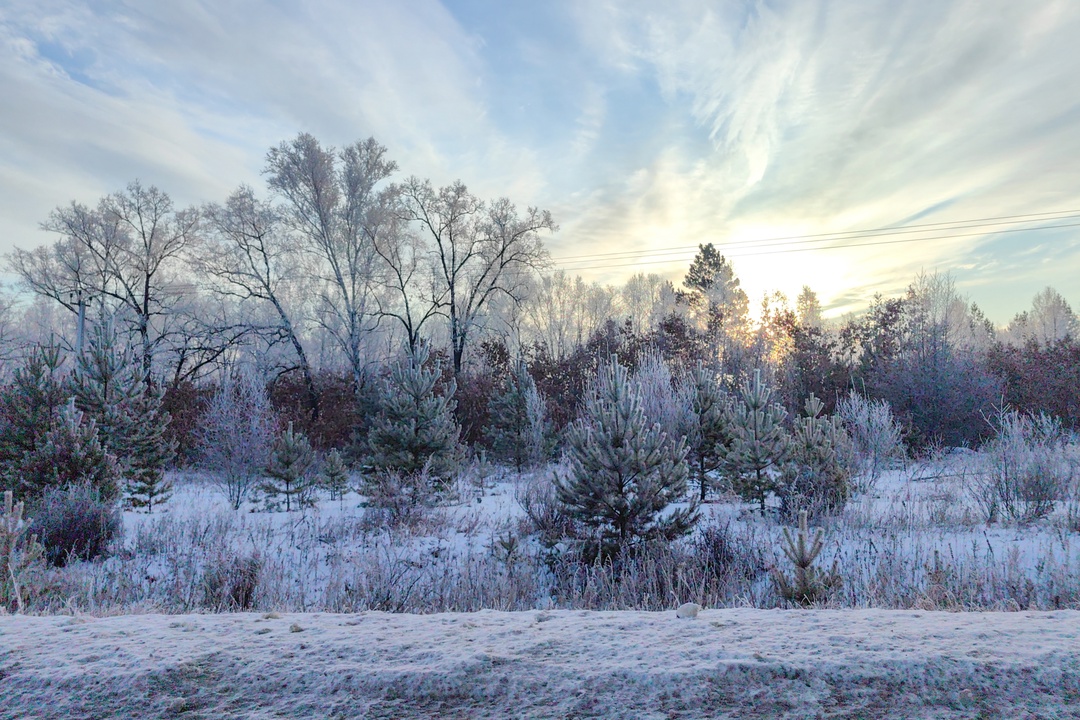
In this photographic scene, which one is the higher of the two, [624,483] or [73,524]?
[624,483]

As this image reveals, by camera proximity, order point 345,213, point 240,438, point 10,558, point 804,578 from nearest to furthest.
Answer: point 10,558 → point 804,578 → point 240,438 → point 345,213

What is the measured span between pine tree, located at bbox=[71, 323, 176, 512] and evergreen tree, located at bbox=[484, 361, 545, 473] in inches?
347

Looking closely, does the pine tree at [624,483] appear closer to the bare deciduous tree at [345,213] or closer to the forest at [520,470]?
the forest at [520,470]

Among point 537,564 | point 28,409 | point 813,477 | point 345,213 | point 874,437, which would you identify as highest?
point 345,213

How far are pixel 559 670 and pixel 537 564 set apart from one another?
6.77 metres

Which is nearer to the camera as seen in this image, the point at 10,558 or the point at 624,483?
the point at 10,558

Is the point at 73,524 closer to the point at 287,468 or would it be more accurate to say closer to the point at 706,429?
the point at 287,468

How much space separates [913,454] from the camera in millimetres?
17031

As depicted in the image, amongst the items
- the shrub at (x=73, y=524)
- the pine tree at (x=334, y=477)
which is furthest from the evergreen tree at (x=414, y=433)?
the shrub at (x=73, y=524)

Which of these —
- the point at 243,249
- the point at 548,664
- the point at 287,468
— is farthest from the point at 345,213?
the point at 548,664

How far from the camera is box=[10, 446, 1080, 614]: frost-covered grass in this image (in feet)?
20.6

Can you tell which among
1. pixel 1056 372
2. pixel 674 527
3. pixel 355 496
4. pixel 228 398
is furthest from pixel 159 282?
pixel 1056 372

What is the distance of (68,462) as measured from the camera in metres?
10.6

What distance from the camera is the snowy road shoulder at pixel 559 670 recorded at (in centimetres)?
178
